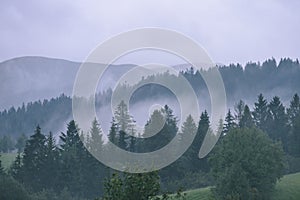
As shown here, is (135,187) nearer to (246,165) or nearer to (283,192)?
(246,165)

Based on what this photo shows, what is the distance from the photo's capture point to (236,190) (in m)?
56.1

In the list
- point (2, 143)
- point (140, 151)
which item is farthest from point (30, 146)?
point (2, 143)

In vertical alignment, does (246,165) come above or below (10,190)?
below

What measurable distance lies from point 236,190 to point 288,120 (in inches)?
2192

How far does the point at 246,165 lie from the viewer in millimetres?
58781

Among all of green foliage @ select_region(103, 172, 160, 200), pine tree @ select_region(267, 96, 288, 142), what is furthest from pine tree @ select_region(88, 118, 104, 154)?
green foliage @ select_region(103, 172, 160, 200)

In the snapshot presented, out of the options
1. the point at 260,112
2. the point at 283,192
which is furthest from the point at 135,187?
the point at 260,112

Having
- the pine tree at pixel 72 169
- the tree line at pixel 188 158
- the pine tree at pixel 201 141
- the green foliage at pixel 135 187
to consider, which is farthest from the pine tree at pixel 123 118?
the green foliage at pixel 135 187

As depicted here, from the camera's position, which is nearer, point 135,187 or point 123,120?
point 135,187

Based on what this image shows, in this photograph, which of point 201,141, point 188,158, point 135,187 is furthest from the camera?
point 201,141

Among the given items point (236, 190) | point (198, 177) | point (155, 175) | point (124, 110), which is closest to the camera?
point (155, 175)

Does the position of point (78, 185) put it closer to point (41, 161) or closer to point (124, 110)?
point (41, 161)

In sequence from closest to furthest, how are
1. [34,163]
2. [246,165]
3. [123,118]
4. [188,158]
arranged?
[246,165]
[188,158]
[34,163]
[123,118]

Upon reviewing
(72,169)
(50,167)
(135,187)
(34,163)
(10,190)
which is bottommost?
(135,187)
